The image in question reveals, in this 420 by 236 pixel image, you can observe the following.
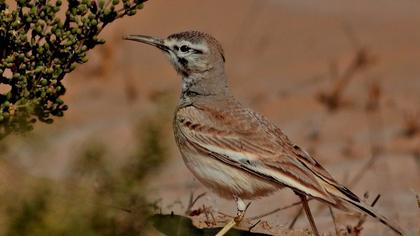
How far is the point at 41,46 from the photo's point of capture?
6.23 metres

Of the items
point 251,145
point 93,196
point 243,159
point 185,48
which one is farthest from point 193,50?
point 93,196

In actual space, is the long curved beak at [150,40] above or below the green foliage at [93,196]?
above

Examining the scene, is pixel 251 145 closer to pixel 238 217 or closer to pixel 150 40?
pixel 238 217

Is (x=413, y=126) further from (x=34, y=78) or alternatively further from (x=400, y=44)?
(x=34, y=78)

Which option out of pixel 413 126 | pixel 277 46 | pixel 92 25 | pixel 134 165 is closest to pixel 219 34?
pixel 277 46

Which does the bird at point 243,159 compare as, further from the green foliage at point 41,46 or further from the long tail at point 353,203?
the green foliage at point 41,46

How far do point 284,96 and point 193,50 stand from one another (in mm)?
6698

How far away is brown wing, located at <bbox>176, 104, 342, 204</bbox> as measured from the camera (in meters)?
6.34

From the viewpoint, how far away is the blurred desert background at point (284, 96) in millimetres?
4107

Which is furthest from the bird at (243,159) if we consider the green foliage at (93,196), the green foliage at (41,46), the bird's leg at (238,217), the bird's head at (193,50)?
the green foliage at (93,196)

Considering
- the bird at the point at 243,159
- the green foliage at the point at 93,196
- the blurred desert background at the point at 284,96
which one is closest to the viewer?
the green foliage at the point at 93,196

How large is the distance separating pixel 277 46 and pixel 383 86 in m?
3.35

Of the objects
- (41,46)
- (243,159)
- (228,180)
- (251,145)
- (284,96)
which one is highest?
(284,96)

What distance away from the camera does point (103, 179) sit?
3.71m
